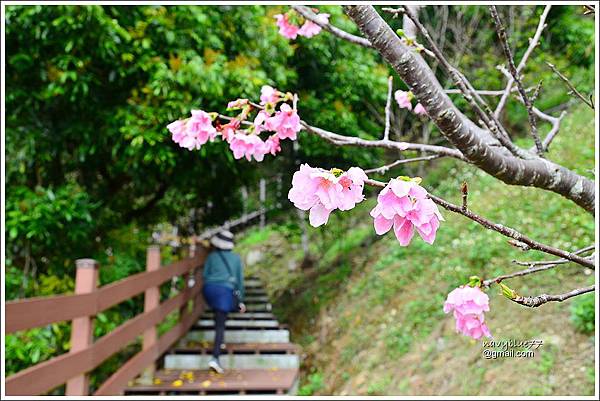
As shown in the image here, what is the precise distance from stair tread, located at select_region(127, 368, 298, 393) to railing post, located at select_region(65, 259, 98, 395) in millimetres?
853

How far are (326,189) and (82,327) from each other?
Answer: 2.07 m

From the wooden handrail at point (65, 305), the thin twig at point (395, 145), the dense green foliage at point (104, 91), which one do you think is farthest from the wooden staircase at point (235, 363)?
the thin twig at point (395, 145)

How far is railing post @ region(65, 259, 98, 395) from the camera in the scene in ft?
7.82

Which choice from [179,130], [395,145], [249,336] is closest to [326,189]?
[395,145]

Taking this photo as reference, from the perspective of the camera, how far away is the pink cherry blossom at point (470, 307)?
113 cm

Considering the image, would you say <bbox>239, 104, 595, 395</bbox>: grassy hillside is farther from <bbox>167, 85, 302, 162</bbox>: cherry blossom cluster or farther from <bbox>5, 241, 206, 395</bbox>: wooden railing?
<bbox>167, 85, 302, 162</bbox>: cherry blossom cluster

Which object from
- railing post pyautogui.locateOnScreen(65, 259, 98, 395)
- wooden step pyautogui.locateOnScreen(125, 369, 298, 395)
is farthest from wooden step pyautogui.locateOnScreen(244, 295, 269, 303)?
railing post pyautogui.locateOnScreen(65, 259, 98, 395)

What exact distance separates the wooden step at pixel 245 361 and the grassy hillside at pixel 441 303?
26cm

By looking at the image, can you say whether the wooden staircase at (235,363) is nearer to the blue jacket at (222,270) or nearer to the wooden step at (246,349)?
the wooden step at (246,349)

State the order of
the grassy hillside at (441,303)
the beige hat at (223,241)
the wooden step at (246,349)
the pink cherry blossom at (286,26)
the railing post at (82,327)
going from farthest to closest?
1. the beige hat at (223,241)
2. the wooden step at (246,349)
3. the grassy hillside at (441,303)
4. the railing post at (82,327)
5. the pink cherry blossom at (286,26)

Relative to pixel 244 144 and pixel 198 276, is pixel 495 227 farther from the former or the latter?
pixel 198 276

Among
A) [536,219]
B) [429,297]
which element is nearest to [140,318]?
[429,297]

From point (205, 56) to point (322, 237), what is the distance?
3912 mm

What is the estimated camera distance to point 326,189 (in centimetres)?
78
